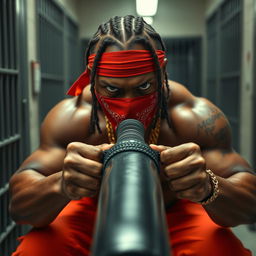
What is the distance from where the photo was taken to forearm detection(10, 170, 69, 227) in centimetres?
92

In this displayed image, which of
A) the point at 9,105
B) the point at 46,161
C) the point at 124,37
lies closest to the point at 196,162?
the point at 124,37

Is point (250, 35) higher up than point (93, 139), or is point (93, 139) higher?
point (250, 35)

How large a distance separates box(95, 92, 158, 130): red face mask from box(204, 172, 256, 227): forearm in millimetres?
318

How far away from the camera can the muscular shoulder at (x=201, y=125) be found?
1283 mm

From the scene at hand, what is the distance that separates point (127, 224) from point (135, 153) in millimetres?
200

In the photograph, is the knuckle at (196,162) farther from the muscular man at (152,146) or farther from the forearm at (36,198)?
the forearm at (36,198)

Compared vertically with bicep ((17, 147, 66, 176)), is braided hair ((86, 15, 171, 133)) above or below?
above

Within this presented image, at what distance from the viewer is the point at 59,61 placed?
12.2ft

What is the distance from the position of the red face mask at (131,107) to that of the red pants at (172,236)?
0.36 meters

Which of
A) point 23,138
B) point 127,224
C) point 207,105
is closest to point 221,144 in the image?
point 207,105

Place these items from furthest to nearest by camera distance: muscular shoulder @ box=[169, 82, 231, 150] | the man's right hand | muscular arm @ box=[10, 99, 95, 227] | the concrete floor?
the concrete floor → muscular shoulder @ box=[169, 82, 231, 150] → muscular arm @ box=[10, 99, 95, 227] → the man's right hand

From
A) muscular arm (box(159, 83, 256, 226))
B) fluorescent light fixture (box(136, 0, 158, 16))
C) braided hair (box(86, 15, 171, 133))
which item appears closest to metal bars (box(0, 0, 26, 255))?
braided hair (box(86, 15, 171, 133))

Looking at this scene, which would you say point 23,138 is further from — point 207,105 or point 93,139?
point 207,105

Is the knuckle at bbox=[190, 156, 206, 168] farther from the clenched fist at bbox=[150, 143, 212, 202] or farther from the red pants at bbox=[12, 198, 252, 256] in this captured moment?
the red pants at bbox=[12, 198, 252, 256]
